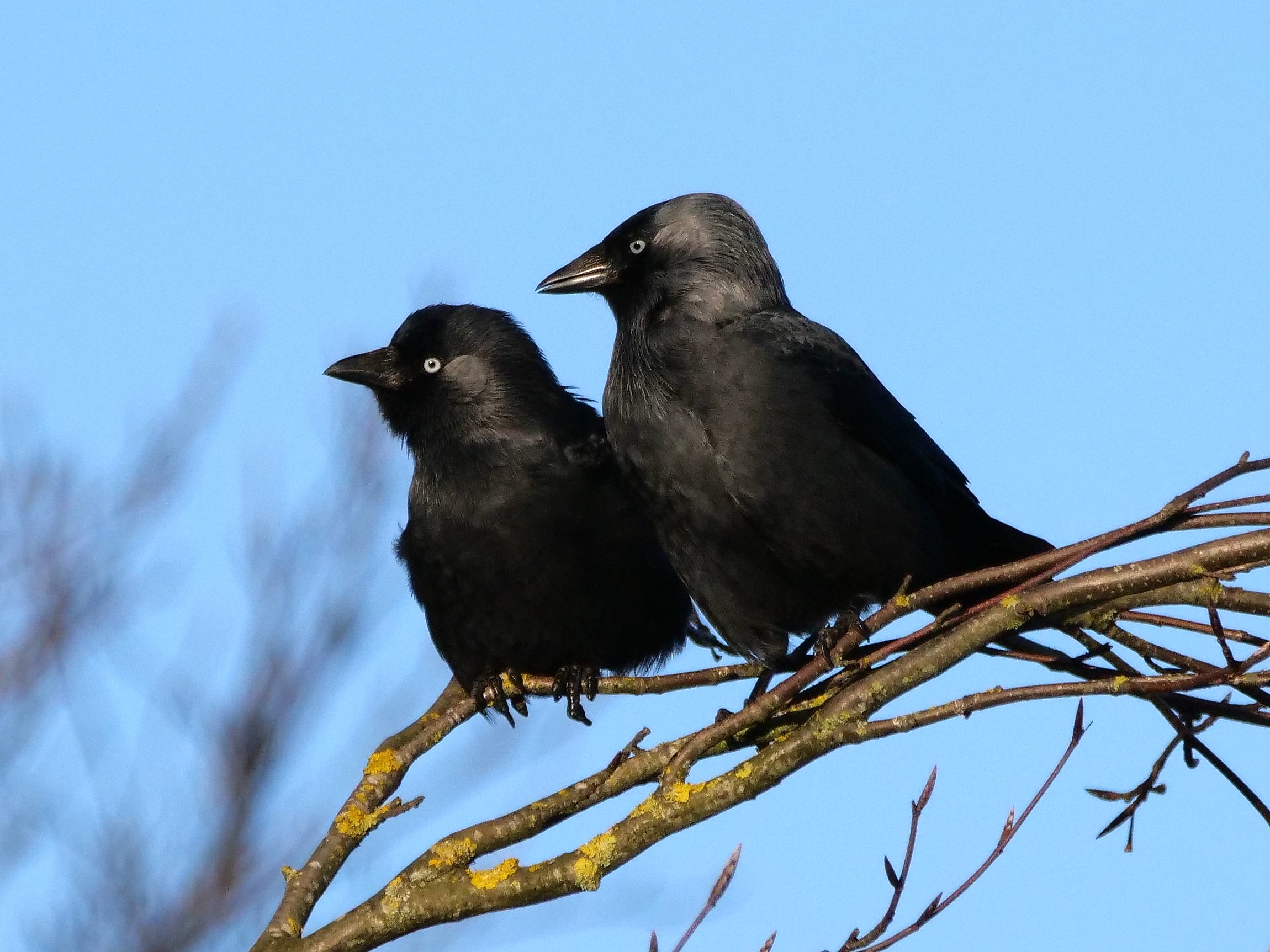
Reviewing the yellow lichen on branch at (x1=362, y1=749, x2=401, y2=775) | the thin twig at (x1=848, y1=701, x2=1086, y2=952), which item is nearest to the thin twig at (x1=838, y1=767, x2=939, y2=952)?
the thin twig at (x1=848, y1=701, x2=1086, y2=952)

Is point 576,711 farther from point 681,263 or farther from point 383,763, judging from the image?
point 681,263

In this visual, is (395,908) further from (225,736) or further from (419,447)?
(225,736)

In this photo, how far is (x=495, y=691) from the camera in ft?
17.2

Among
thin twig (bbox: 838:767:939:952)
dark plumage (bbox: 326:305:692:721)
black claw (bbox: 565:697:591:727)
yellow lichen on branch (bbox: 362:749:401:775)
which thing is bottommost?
thin twig (bbox: 838:767:939:952)

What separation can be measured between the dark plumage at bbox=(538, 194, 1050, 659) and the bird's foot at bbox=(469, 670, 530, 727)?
980mm

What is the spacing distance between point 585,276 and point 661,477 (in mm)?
907

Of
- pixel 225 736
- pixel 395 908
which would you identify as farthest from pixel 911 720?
pixel 225 736

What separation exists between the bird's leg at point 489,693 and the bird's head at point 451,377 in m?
0.87

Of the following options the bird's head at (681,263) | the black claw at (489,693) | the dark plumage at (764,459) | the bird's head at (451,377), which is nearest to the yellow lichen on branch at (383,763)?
the black claw at (489,693)

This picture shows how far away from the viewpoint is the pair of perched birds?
4379 millimetres

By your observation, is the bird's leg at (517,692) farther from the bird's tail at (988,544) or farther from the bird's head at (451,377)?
the bird's tail at (988,544)

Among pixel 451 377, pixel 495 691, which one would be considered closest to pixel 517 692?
pixel 495 691

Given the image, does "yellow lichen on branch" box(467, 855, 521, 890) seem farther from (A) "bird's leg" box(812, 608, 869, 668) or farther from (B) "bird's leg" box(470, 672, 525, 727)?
(B) "bird's leg" box(470, 672, 525, 727)

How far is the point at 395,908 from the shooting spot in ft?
10.6
